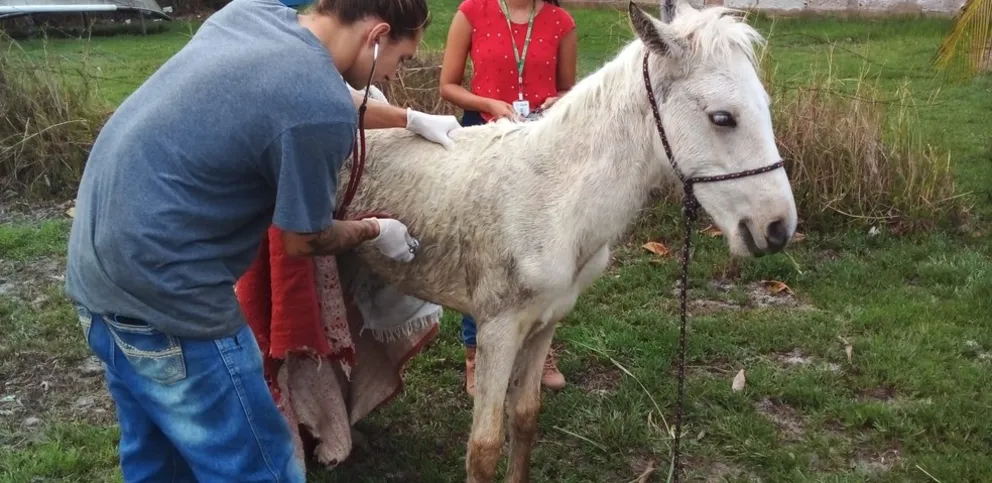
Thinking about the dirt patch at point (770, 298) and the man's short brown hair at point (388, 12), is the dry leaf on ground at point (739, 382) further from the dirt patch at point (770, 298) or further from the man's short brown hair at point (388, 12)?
the man's short brown hair at point (388, 12)

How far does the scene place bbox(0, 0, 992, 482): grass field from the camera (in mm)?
3621

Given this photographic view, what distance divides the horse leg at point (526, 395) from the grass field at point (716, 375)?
0.34 m

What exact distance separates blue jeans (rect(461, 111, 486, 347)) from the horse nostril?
173 cm

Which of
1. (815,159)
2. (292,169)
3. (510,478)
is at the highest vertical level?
(292,169)

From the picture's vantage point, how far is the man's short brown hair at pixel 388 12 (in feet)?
6.68

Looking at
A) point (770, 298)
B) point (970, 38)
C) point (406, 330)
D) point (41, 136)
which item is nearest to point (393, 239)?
point (406, 330)

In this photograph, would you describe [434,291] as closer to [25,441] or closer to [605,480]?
[605,480]

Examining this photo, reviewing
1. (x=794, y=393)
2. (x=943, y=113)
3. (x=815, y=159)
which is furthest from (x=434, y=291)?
(x=943, y=113)

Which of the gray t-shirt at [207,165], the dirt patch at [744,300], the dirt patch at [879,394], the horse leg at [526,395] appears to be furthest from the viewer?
the dirt patch at [744,300]

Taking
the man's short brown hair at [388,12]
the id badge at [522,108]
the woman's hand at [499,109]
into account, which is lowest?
the woman's hand at [499,109]

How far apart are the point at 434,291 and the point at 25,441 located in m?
2.16

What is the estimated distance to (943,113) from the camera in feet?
29.3

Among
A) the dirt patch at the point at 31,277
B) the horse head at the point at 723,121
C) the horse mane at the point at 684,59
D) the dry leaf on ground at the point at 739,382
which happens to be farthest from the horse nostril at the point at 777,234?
the dirt patch at the point at 31,277

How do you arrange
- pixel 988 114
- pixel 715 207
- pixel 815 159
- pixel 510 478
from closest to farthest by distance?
1. pixel 715 207
2. pixel 510 478
3. pixel 815 159
4. pixel 988 114
